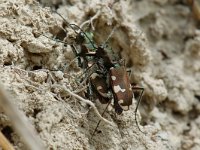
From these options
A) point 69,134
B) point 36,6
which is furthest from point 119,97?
point 36,6

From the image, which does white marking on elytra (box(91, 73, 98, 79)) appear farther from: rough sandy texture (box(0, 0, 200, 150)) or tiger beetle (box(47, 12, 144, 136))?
rough sandy texture (box(0, 0, 200, 150))

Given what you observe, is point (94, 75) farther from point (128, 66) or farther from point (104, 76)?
point (128, 66)

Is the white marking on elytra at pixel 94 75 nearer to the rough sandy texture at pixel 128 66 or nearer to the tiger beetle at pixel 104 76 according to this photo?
the tiger beetle at pixel 104 76

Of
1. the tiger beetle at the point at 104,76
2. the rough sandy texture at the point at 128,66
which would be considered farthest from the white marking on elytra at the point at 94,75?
the rough sandy texture at the point at 128,66

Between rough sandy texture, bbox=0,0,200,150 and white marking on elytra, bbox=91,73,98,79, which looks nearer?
rough sandy texture, bbox=0,0,200,150

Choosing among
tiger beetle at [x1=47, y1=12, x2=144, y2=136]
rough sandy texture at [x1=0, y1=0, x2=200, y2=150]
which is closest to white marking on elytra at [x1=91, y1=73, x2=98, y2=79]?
tiger beetle at [x1=47, y1=12, x2=144, y2=136]

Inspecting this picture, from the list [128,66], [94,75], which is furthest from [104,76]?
[128,66]
